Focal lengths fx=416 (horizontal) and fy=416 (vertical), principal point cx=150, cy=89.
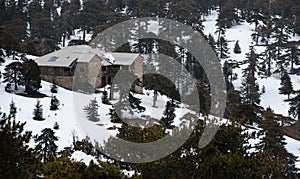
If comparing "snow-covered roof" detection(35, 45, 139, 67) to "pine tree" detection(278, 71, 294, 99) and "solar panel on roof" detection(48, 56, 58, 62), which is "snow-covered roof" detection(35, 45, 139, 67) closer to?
"solar panel on roof" detection(48, 56, 58, 62)

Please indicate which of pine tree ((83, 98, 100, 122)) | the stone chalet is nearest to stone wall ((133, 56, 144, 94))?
the stone chalet

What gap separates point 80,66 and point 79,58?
76 cm

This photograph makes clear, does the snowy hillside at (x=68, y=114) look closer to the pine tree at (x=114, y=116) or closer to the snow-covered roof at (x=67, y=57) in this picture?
the pine tree at (x=114, y=116)

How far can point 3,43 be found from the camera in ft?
103

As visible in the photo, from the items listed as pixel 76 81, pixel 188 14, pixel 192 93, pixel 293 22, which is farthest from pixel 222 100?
pixel 293 22

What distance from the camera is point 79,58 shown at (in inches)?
1196

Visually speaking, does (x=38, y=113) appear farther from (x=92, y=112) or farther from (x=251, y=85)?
(x=251, y=85)

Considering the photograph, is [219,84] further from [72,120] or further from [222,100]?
[72,120]

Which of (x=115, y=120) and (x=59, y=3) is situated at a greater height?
(x=59, y=3)

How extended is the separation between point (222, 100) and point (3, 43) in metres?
16.8

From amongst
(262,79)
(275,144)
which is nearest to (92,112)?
(275,144)

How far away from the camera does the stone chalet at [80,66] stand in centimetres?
2980

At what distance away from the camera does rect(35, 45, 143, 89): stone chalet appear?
97.8 feet

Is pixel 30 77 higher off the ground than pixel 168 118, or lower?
higher
